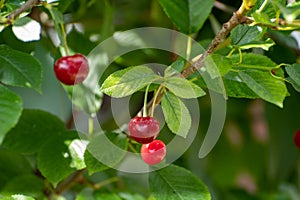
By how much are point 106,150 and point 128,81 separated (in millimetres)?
150

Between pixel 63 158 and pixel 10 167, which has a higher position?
pixel 63 158

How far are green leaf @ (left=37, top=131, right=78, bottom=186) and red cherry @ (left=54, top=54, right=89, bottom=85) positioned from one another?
4.3 inches

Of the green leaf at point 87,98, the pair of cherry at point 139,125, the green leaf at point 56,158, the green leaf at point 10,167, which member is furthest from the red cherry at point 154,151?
the green leaf at point 10,167

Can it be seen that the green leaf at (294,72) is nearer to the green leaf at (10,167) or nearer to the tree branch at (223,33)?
the tree branch at (223,33)

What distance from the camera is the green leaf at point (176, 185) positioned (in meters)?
0.68

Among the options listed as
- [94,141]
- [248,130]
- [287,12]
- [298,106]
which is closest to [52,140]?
[94,141]

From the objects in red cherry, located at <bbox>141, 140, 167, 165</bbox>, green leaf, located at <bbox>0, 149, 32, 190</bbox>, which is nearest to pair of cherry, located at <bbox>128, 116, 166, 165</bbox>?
red cherry, located at <bbox>141, 140, 167, 165</bbox>

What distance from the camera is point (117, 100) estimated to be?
802mm

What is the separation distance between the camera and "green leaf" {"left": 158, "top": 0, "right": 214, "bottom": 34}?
2.44ft

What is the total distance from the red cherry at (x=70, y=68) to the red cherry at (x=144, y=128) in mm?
95

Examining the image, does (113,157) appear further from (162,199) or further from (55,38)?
(55,38)

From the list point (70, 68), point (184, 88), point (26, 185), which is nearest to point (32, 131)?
point (26, 185)

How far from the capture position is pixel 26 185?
2.66ft

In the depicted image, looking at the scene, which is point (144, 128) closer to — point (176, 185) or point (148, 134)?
point (148, 134)
